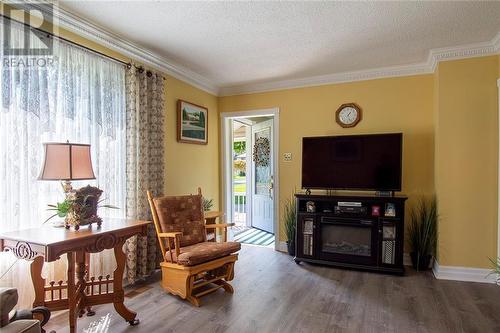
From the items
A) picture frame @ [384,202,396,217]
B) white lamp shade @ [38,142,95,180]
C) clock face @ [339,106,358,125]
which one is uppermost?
clock face @ [339,106,358,125]

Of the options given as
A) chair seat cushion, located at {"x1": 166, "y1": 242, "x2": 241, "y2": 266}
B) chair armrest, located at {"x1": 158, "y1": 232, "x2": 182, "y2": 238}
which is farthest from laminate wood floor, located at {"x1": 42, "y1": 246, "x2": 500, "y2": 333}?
chair armrest, located at {"x1": 158, "y1": 232, "x2": 182, "y2": 238}

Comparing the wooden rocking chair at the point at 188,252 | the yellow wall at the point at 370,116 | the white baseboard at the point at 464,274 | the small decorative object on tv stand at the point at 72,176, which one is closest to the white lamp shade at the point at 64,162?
the small decorative object on tv stand at the point at 72,176

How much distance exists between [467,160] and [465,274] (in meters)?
1.29

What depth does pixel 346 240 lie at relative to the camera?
12.9 ft

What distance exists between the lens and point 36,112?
2414mm

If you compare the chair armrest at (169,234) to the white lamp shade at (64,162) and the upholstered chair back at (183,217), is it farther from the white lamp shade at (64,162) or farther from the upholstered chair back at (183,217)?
the white lamp shade at (64,162)

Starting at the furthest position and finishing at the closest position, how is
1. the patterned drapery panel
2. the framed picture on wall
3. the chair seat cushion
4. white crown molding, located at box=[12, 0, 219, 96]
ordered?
the framed picture on wall
the patterned drapery panel
the chair seat cushion
white crown molding, located at box=[12, 0, 219, 96]

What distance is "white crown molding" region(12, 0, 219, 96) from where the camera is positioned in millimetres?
2507

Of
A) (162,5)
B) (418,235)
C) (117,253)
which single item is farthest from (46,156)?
(418,235)

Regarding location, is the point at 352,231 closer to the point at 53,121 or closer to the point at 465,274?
the point at 465,274

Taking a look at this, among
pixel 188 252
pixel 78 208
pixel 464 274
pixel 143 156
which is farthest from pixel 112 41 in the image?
pixel 464 274

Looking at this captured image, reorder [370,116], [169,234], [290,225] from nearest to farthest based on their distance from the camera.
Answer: [169,234], [370,116], [290,225]

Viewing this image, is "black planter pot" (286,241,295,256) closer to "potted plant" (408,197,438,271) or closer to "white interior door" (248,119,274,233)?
"white interior door" (248,119,274,233)

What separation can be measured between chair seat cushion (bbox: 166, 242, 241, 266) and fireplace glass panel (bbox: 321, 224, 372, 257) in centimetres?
139
